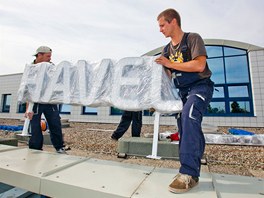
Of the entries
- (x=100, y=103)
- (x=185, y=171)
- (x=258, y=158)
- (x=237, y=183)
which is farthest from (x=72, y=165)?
(x=258, y=158)

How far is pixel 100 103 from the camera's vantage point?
2.15 m

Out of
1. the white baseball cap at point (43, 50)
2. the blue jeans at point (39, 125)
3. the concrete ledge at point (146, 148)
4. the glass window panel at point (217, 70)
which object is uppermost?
the glass window panel at point (217, 70)

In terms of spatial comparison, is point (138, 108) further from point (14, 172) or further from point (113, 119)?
point (113, 119)

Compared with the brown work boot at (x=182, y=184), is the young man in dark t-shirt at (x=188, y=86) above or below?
above

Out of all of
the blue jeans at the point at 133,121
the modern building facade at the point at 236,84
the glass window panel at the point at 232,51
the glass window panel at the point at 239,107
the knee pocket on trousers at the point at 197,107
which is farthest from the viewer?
the glass window panel at the point at 232,51

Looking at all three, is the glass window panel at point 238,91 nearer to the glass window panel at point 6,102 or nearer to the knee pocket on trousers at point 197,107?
the knee pocket on trousers at point 197,107

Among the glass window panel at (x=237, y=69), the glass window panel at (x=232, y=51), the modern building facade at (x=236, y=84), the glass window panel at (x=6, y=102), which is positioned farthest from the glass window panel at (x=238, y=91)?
the glass window panel at (x=6, y=102)

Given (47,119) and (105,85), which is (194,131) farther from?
(47,119)

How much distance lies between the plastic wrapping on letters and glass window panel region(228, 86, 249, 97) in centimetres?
884

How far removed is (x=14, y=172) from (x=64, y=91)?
3.70 ft

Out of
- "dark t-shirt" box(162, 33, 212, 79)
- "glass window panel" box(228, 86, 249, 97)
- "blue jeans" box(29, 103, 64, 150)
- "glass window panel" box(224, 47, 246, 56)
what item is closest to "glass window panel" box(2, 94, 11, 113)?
"blue jeans" box(29, 103, 64, 150)

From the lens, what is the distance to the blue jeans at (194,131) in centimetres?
123

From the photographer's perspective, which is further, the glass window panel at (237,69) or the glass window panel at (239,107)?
the glass window panel at (237,69)

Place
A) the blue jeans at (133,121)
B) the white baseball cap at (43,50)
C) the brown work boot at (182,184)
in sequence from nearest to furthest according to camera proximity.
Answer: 1. the brown work boot at (182,184)
2. the white baseball cap at (43,50)
3. the blue jeans at (133,121)
